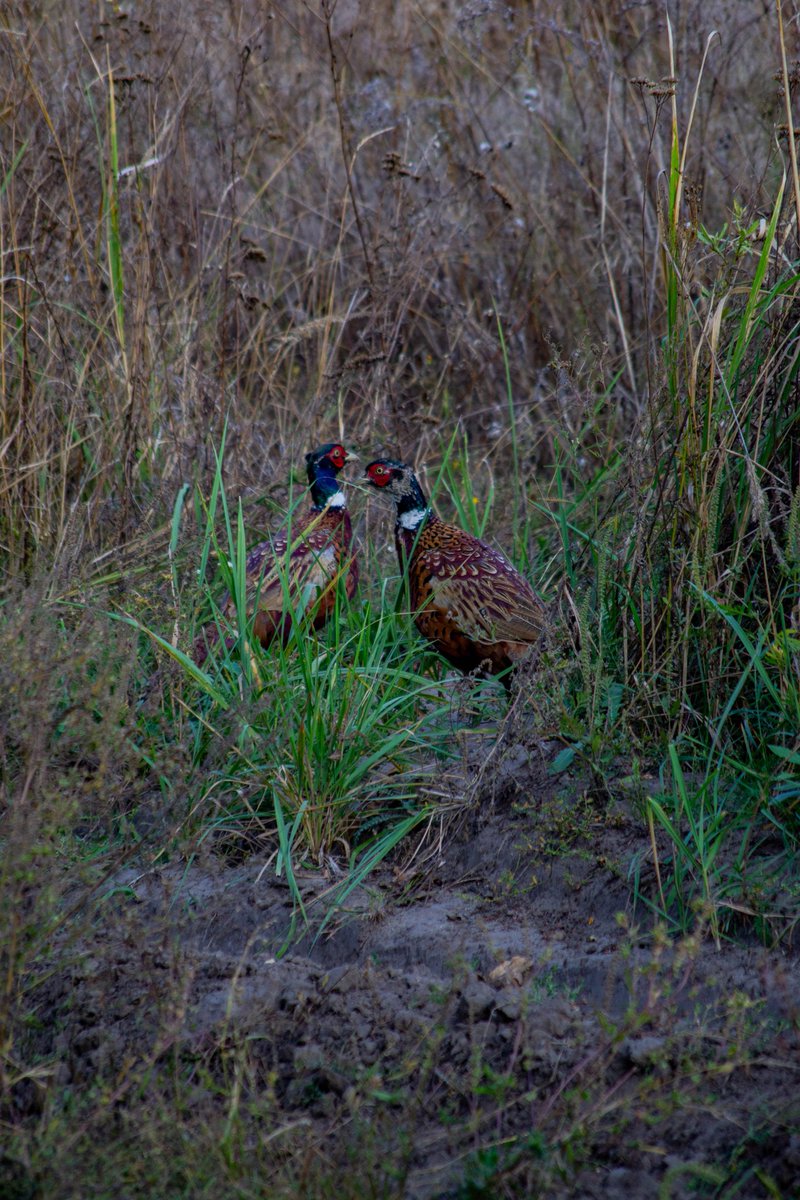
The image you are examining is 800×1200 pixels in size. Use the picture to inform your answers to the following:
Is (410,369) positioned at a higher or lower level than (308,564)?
higher

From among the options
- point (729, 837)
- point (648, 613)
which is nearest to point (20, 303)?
point (648, 613)

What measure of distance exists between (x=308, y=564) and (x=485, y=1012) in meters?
2.34

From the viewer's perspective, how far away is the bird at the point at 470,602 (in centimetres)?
429

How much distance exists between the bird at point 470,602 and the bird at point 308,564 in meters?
0.29

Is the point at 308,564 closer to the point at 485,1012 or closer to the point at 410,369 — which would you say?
the point at 485,1012

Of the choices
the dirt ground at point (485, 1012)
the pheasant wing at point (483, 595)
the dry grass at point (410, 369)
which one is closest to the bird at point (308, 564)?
Result: the dry grass at point (410, 369)

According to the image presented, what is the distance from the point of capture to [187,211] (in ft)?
19.0

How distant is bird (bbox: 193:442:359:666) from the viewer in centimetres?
409

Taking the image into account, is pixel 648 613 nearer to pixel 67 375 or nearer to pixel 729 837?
pixel 729 837

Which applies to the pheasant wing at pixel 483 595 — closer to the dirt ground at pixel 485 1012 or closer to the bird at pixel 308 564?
the bird at pixel 308 564

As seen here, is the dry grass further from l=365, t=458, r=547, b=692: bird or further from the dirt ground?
l=365, t=458, r=547, b=692: bird

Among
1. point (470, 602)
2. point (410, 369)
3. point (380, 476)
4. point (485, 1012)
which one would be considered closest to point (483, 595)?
point (470, 602)

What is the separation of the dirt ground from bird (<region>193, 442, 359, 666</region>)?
3.01 feet

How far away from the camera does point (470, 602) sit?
170 inches
